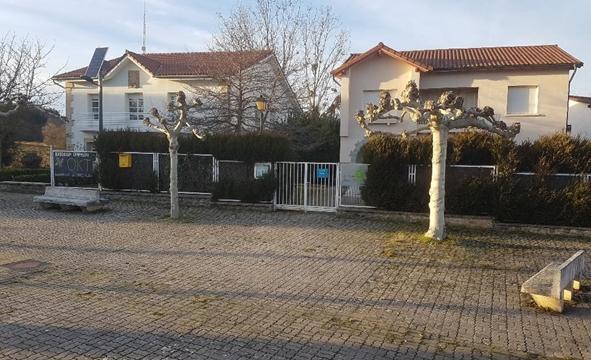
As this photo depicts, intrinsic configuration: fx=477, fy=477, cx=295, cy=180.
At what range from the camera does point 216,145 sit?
15.5m

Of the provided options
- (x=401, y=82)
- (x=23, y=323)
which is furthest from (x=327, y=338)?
(x=401, y=82)

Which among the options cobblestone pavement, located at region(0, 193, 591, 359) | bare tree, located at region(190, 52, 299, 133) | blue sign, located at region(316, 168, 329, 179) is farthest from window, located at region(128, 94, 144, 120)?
cobblestone pavement, located at region(0, 193, 591, 359)

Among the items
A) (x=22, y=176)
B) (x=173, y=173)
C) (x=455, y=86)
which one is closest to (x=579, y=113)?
(x=455, y=86)

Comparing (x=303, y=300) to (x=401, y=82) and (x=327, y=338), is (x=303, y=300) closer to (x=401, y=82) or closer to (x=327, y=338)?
(x=327, y=338)

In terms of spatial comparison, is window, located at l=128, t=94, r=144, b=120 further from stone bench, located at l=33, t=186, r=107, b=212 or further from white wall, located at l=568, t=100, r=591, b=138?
white wall, located at l=568, t=100, r=591, b=138

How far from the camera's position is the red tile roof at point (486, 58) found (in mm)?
21172

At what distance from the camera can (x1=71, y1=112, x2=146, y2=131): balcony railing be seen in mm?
32062

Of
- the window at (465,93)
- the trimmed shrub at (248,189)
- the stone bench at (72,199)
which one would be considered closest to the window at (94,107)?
the stone bench at (72,199)

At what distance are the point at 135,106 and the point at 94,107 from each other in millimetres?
3135

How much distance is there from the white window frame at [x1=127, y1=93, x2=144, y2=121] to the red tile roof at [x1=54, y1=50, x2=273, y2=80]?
88.5 inches

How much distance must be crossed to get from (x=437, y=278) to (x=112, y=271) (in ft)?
16.9

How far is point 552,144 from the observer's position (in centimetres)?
1205

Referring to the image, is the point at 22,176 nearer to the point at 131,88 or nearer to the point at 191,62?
the point at 131,88

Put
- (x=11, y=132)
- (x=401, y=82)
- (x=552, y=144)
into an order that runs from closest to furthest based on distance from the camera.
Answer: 1. (x=552, y=144)
2. (x=401, y=82)
3. (x=11, y=132)
